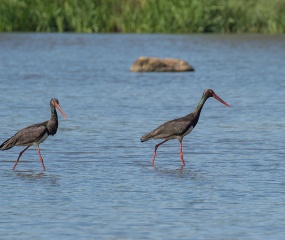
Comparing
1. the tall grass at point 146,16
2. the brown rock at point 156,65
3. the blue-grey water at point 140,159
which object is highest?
the blue-grey water at point 140,159

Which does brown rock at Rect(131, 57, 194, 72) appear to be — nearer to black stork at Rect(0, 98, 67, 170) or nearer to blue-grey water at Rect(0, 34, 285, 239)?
blue-grey water at Rect(0, 34, 285, 239)

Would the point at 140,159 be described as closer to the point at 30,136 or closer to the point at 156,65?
the point at 30,136

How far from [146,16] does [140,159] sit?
110ft

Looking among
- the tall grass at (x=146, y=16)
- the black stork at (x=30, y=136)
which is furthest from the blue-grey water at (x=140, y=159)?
the tall grass at (x=146, y=16)

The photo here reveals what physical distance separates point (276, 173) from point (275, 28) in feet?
110

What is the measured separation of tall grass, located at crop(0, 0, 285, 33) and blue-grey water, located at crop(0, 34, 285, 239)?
12010 mm

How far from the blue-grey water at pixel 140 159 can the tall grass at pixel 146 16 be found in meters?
12.0

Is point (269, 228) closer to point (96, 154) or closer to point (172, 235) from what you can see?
point (172, 235)

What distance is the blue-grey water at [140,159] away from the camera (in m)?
11.6

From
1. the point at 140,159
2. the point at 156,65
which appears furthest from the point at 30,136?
the point at 156,65

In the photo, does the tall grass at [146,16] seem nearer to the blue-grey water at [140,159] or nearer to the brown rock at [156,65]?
the blue-grey water at [140,159]

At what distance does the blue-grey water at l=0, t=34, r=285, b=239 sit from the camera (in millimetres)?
11555

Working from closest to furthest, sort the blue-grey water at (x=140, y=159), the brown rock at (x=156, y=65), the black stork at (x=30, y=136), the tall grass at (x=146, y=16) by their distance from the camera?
the blue-grey water at (x=140, y=159)
the black stork at (x=30, y=136)
the brown rock at (x=156, y=65)
the tall grass at (x=146, y=16)

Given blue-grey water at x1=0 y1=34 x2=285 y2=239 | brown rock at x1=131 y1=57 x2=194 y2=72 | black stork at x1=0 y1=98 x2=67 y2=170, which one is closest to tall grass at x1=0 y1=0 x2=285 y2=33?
blue-grey water at x1=0 y1=34 x2=285 y2=239
